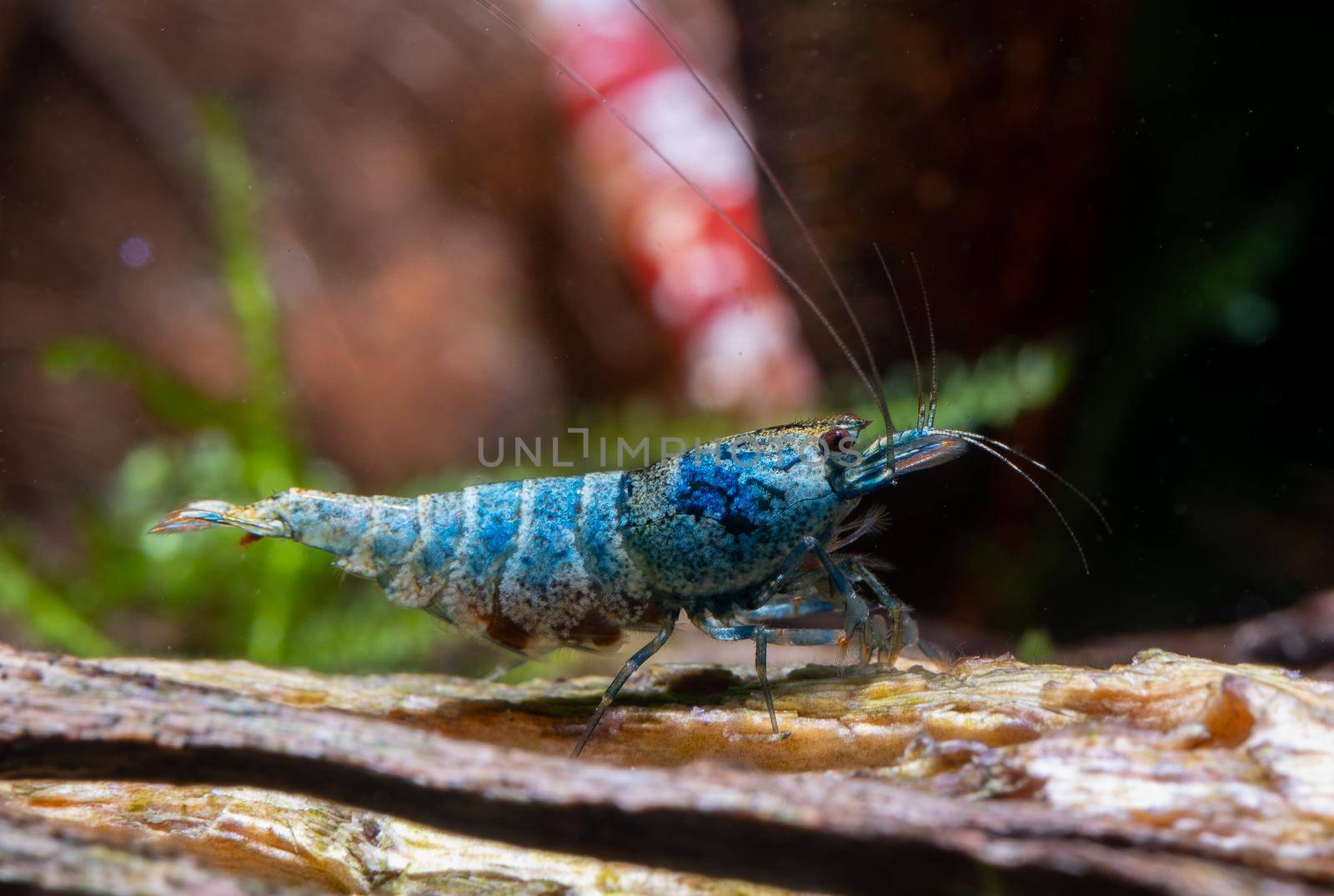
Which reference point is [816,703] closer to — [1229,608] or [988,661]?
[988,661]

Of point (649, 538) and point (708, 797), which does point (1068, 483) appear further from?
point (708, 797)

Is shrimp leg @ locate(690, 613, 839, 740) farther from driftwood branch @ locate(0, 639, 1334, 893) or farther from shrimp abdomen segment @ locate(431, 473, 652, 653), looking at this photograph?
driftwood branch @ locate(0, 639, 1334, 893)

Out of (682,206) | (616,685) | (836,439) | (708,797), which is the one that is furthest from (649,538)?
(682,206)

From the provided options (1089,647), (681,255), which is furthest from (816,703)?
(681,255)

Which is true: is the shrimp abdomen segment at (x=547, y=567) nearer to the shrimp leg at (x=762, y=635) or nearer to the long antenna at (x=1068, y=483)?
the shrimp leg at (x=762, y=635)

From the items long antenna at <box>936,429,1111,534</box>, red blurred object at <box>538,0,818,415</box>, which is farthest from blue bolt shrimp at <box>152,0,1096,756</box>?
red blurred object at <box>538,0,818,415</box>

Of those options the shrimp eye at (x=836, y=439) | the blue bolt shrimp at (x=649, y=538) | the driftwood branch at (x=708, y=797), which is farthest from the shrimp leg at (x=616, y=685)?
the shrimp eye at (x=836, y=439)
